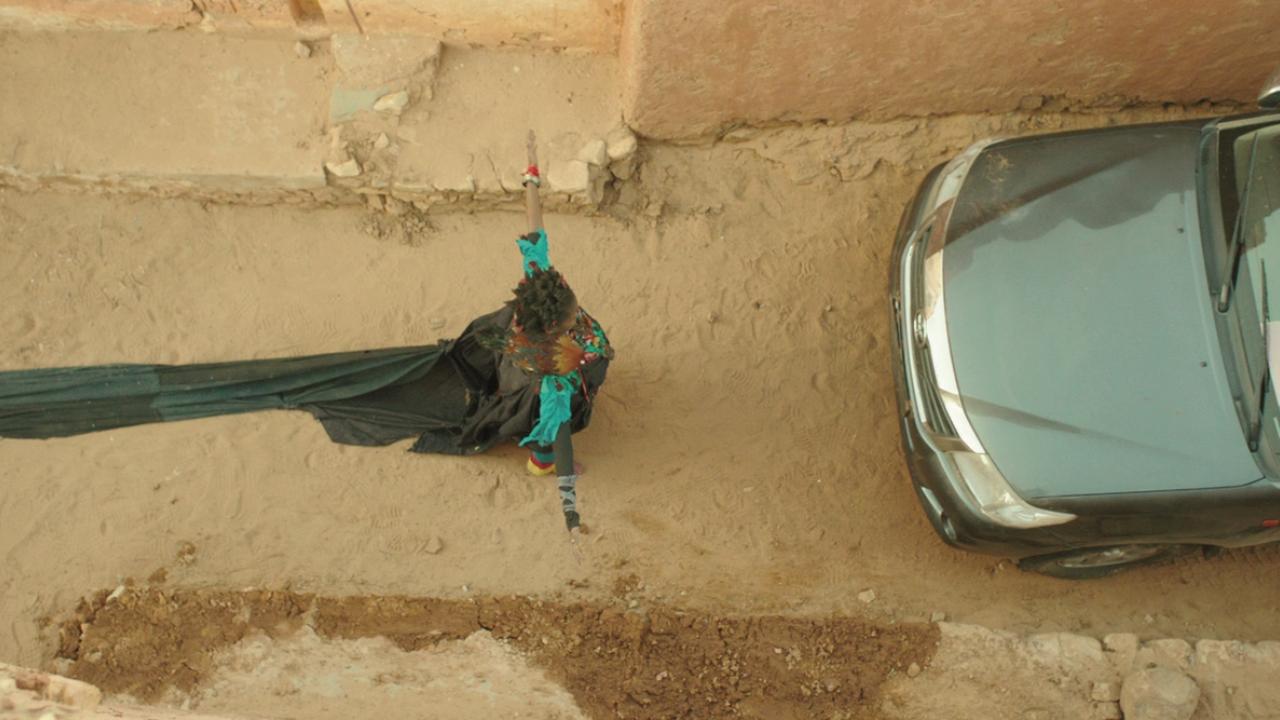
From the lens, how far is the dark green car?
374 centimetres

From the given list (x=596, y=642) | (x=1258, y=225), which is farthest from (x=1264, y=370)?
(x=596, y=642)

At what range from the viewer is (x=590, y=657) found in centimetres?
432

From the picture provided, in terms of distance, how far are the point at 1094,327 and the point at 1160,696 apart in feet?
5.45

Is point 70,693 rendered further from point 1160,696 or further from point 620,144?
point 1160,696

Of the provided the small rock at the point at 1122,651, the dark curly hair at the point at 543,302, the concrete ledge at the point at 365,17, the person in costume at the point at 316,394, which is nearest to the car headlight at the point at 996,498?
the small rock at the point at 1122,651

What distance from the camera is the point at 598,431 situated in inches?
190

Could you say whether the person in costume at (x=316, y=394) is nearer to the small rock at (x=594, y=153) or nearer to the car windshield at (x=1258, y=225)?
the small rock at (x=594, y=153)

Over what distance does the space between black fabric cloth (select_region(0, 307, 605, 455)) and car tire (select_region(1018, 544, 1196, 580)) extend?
2.76 metres

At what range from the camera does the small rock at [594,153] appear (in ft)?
16.6

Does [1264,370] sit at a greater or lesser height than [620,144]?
lesser

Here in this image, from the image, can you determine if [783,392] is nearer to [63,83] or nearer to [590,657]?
[590,657]

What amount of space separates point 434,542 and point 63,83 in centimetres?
324

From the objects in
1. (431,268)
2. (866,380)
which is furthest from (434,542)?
(866,380)

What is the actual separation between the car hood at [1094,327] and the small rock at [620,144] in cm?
182
